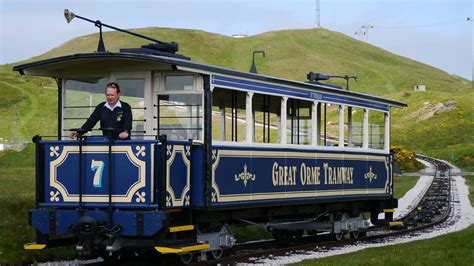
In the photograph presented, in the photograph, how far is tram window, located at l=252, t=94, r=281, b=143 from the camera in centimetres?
1617

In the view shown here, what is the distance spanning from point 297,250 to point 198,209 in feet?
12.9

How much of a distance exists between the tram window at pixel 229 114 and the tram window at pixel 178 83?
862mm

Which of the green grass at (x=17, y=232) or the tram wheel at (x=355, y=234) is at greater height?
the green grass at (x=17, y=232)

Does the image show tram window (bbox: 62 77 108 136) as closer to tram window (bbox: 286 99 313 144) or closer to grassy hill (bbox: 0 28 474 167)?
tram window (bbox: 286 99 313 144)

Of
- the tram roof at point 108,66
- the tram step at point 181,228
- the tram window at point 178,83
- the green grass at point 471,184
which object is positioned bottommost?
the green grass at point 471,184

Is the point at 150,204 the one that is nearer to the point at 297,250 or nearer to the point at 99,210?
the point at 99,210

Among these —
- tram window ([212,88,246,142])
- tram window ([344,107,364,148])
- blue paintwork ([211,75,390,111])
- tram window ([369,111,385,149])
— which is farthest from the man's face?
tram window ([369,111,385,149])

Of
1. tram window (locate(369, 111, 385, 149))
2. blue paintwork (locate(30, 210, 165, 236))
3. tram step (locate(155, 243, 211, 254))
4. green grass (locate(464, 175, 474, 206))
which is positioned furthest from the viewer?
green grass (locate(464, 175, 474, 206))

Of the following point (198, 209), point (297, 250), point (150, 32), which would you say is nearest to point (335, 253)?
point (297, 250)

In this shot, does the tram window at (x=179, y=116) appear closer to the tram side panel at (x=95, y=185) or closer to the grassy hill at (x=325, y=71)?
the tram side panel at (x=95, y=185)

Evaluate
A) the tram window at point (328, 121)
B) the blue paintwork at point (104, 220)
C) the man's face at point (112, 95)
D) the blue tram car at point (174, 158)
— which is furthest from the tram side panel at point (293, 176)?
the man's face at point (112, 95)

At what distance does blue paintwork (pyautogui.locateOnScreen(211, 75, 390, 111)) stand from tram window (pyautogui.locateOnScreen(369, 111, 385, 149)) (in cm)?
23

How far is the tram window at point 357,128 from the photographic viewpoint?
19953 mm

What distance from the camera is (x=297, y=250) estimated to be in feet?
56.3
